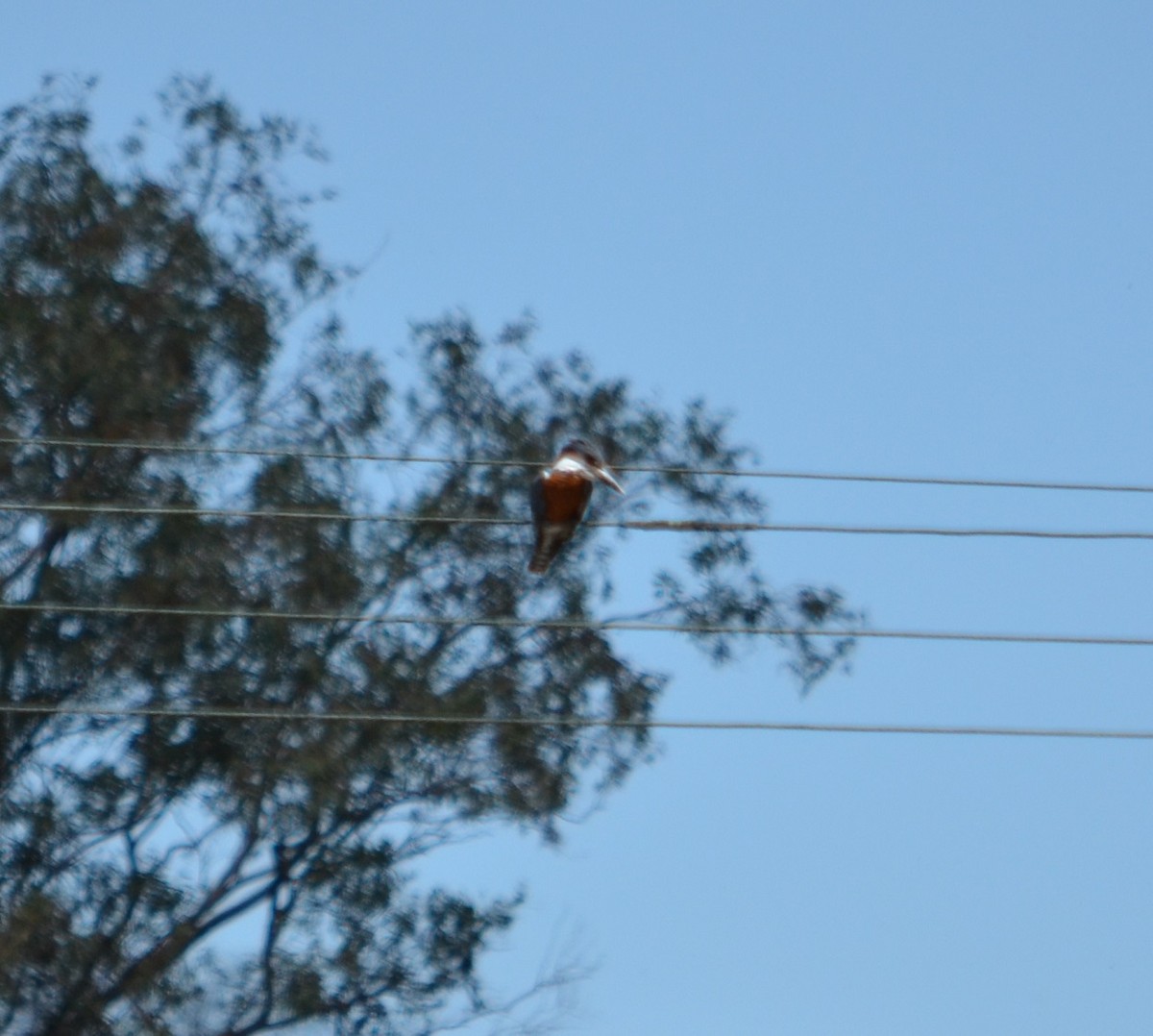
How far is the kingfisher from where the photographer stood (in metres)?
8.21

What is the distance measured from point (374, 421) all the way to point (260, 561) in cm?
133

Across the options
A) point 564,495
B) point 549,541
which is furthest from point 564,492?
point 549,541

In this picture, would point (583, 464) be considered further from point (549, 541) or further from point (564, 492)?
point (549, 541)

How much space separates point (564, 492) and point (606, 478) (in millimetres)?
314

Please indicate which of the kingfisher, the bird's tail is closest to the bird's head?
the kingfisher

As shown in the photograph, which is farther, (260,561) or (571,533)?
(260,561)

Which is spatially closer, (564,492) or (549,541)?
(564,492)

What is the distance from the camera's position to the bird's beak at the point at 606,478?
7.86 metres

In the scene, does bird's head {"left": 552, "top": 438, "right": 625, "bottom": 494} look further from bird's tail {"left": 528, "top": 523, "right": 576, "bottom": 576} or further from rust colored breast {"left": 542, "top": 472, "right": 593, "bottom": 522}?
bird's tail {"left": 528, "top": 523, "right": 576, "bottom": 576}

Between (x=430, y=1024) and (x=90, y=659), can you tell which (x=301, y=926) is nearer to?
(x=430, y=1024)

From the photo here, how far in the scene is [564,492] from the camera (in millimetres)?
8234

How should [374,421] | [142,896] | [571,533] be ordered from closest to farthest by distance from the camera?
[571,533] < [142,896] < [374,421]

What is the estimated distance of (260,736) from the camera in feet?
42.1

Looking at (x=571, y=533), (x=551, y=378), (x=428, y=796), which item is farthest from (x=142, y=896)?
(x=571, y=533)
